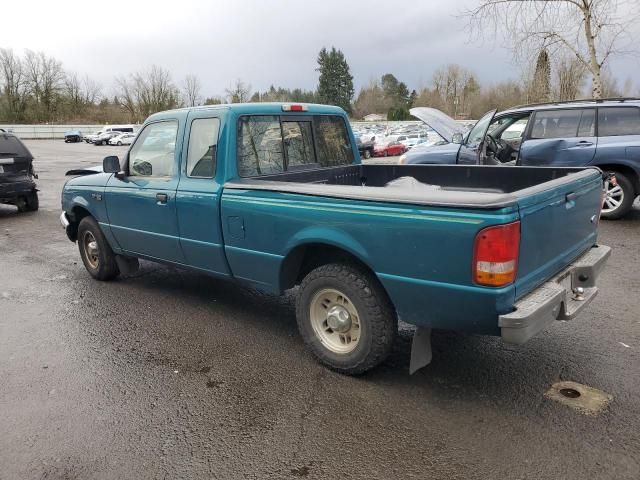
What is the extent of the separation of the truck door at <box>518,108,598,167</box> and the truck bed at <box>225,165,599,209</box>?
13.5ft

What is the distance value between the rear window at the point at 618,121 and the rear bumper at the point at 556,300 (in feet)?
16.4

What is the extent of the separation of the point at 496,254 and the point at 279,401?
169 cm

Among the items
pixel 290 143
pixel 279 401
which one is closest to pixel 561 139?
pixel 290 143

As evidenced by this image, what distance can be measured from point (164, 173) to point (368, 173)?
2.09 meters

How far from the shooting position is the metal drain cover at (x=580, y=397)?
3113 mm

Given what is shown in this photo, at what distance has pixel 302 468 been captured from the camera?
2682mm

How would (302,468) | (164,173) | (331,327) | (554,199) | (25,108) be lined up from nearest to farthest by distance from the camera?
(302,468)
(554,199)
(331,327)
(164,173)
(25,108)

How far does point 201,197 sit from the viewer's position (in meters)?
4.17

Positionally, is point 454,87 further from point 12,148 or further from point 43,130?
point 12,148

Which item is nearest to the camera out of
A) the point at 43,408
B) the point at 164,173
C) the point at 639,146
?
the point at 43,408

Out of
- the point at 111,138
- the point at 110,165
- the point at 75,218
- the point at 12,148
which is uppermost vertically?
the point at 111,138

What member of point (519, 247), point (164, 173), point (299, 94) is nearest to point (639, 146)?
point (519, 247)

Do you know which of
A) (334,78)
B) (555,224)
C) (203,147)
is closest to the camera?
(555,224)

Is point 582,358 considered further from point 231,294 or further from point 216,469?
point 231,294
